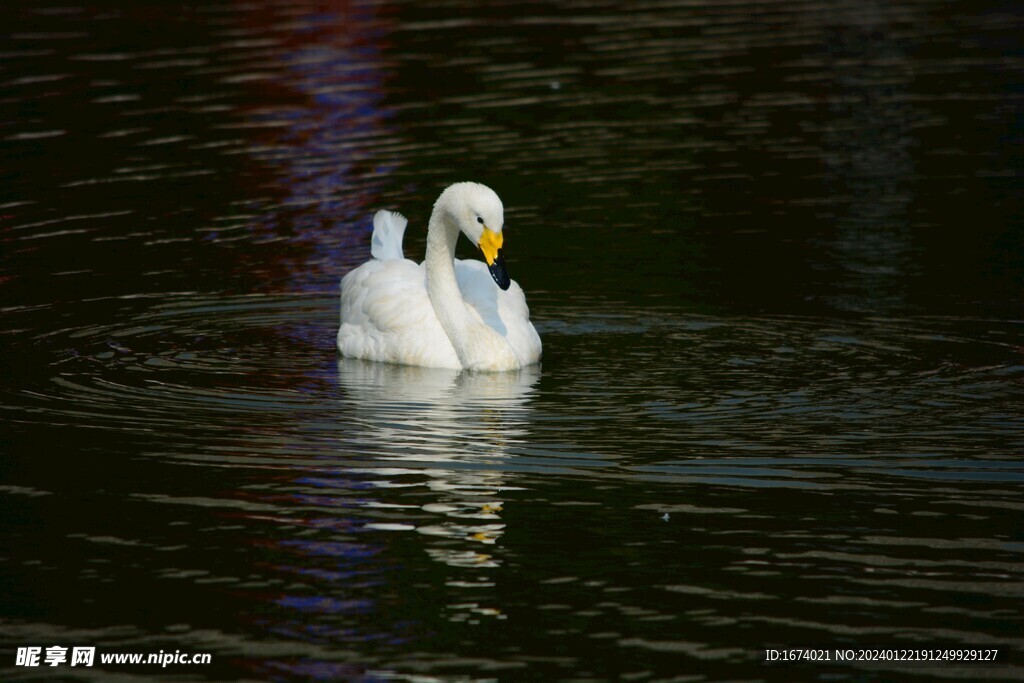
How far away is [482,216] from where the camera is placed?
13609 mm

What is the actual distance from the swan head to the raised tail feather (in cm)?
220

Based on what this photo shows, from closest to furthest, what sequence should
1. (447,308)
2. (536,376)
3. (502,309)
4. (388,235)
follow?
(536,376) < (447,308) < (502,309) < (388,235)

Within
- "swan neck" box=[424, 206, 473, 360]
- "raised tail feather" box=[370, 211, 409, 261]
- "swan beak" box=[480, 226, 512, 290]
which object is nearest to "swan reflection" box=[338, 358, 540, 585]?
"swan neck" box=[424, 206, 473, 360]

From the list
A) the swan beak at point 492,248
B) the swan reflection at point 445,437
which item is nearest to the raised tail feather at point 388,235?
the swan reflection at point 445,437

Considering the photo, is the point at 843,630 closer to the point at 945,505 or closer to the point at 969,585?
the point at 969,585

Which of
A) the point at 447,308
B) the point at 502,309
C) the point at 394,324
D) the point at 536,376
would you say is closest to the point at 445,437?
the point at 536,376

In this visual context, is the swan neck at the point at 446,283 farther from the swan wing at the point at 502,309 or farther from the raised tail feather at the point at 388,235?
the raised tail feather at the point at 388,235

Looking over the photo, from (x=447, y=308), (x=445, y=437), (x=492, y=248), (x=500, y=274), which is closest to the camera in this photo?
(x=445, y=437)

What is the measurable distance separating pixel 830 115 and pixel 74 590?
708 inches

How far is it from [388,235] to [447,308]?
81.8 inches

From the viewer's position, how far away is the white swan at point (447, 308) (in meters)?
13.8

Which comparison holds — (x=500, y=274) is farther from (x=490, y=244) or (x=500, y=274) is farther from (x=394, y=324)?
(x=394, y=324)

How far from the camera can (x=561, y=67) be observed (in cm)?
2919

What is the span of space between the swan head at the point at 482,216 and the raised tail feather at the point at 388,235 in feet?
7.22
